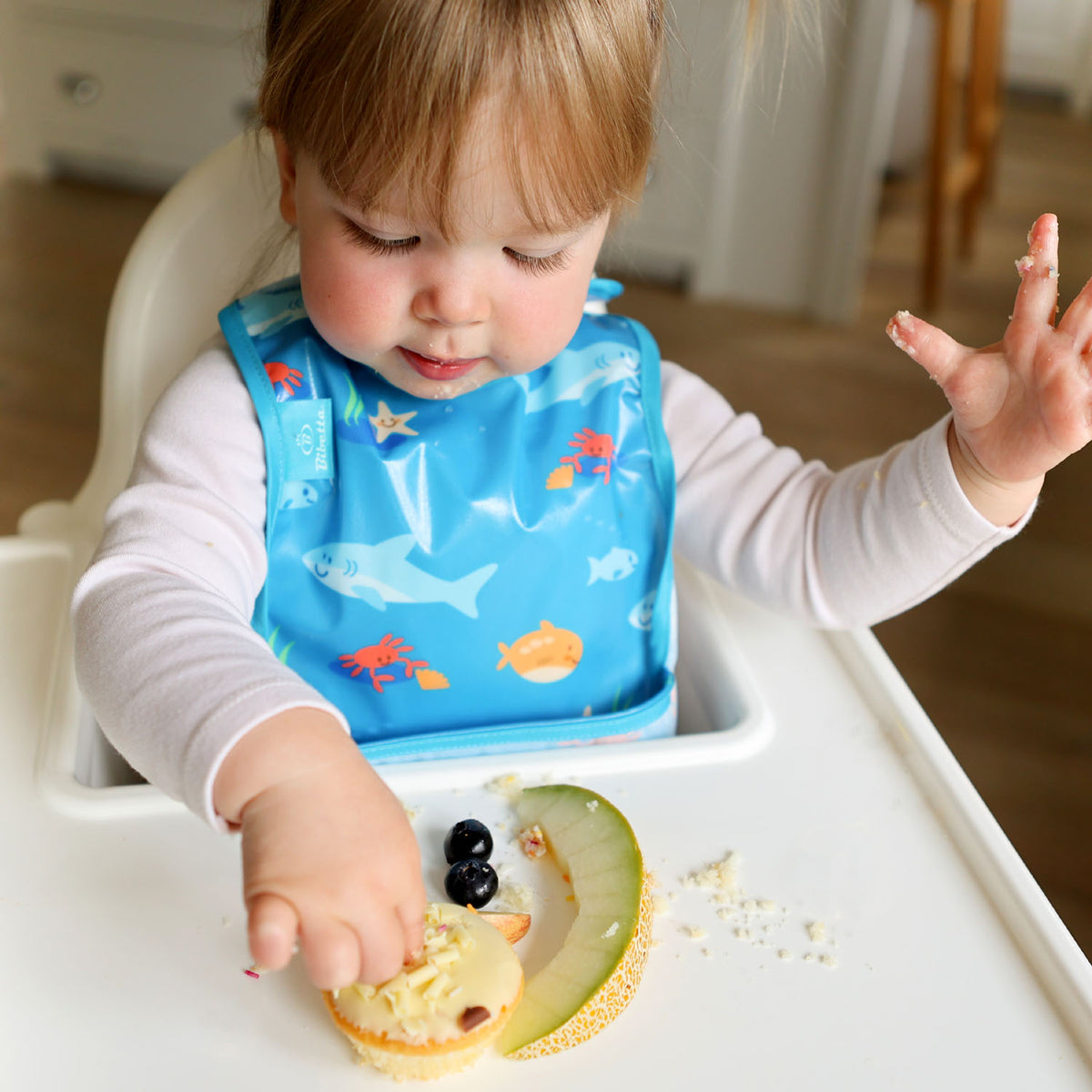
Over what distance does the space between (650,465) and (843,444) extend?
65.8 inches

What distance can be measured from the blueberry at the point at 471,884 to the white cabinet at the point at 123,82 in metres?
2.94

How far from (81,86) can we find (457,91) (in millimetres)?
3116

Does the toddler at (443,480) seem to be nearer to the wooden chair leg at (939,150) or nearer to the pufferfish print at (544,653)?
the pufferfish print at (544,653)

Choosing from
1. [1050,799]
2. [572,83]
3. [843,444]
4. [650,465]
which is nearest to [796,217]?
[843,444]

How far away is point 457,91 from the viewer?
1.94 feet

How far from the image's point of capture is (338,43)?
2.02 feet

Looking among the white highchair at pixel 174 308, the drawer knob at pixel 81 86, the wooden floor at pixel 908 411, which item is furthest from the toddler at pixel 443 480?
the drawer knob at pixel 81 86

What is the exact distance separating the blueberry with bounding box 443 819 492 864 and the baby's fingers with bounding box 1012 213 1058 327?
40cm

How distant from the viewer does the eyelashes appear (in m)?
0.64

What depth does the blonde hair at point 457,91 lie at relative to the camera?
1.94 feet

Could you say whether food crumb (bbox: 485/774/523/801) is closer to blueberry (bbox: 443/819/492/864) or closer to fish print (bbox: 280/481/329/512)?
blueberry (bbox: 443/819/492/864)

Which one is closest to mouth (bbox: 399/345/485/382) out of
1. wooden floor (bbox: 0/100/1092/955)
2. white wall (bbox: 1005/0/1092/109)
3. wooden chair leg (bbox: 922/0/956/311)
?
wooden floor (bbox: 0/100/1092/955)

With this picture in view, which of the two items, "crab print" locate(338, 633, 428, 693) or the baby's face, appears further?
"crab print" locate(338, 633, 428, 693)

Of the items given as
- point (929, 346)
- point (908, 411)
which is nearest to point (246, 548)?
point (929, 346)
